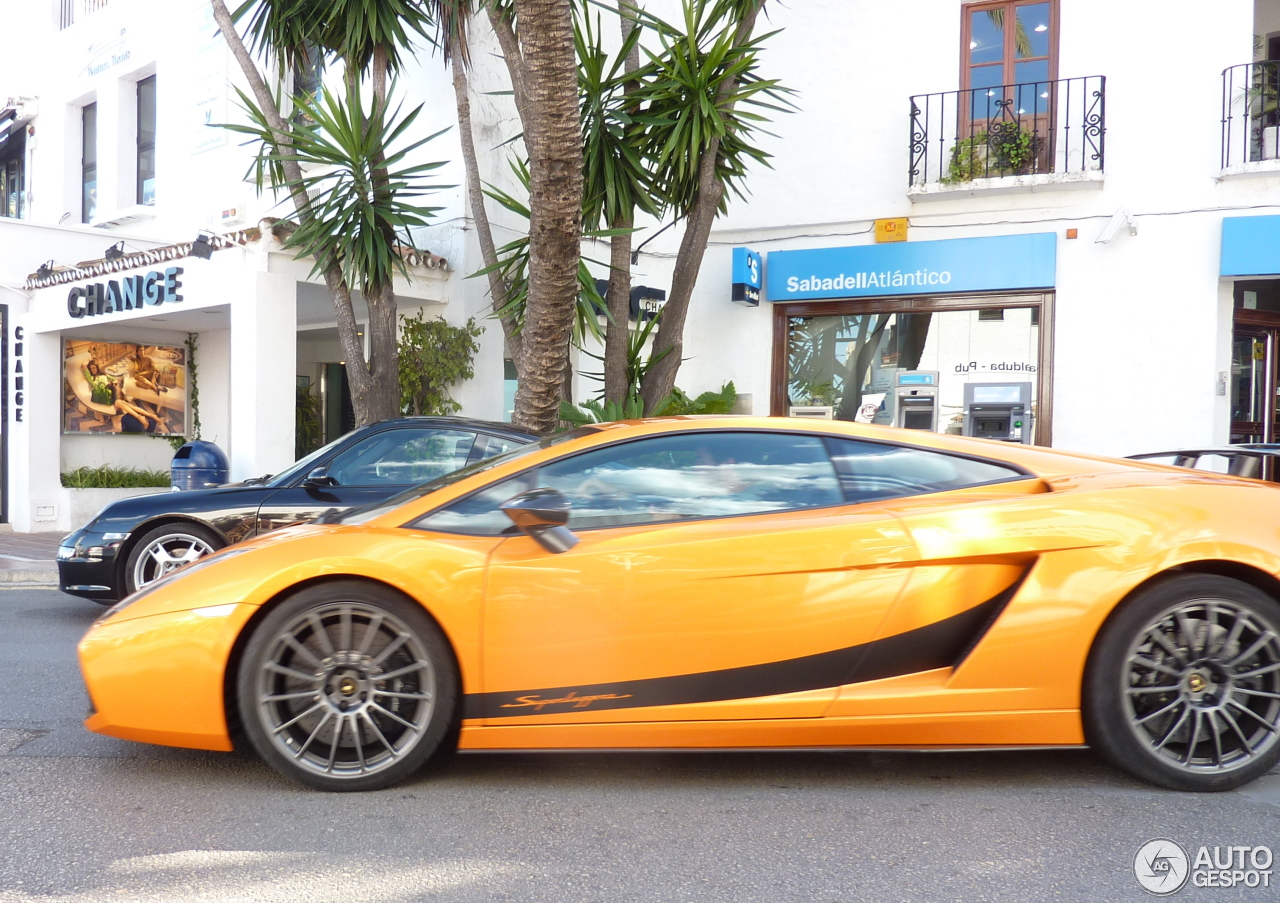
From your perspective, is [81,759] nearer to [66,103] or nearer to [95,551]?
[95,551]

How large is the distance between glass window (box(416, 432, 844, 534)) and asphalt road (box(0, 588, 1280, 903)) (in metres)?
0.87

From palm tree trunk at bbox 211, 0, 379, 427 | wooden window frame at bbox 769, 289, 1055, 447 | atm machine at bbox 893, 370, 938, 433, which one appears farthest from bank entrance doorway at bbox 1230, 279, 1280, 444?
palm tree trunk at bbox 211, 0, 379, 427

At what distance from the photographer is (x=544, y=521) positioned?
116 inches

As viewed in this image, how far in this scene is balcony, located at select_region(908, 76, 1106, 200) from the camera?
10.3m

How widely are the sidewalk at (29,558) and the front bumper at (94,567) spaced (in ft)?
8.05

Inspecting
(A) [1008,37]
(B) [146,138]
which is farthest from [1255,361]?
(B) [146,138]

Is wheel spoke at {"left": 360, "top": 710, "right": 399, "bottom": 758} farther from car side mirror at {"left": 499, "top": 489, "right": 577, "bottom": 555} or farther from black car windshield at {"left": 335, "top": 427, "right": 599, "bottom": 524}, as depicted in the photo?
car side mirror at {"left": 499, "top": 489, "right": 577, "bottom": 555}

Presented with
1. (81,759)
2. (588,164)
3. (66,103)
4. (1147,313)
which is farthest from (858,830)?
(66,103)

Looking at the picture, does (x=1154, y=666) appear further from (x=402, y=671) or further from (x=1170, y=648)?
(x=402, y=671)

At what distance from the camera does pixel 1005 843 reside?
2.68 meters

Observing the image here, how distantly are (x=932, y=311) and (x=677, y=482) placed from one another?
28.8 ft

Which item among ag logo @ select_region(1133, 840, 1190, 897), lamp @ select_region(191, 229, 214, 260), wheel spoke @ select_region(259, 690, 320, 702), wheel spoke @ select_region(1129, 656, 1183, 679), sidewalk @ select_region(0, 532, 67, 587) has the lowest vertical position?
sidewalk @ select_region(0, 532, 67, 587)

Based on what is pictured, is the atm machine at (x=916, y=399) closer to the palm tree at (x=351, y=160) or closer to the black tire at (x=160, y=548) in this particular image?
the palm tree at (x=351, y=160)

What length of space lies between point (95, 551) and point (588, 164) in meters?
4.49
